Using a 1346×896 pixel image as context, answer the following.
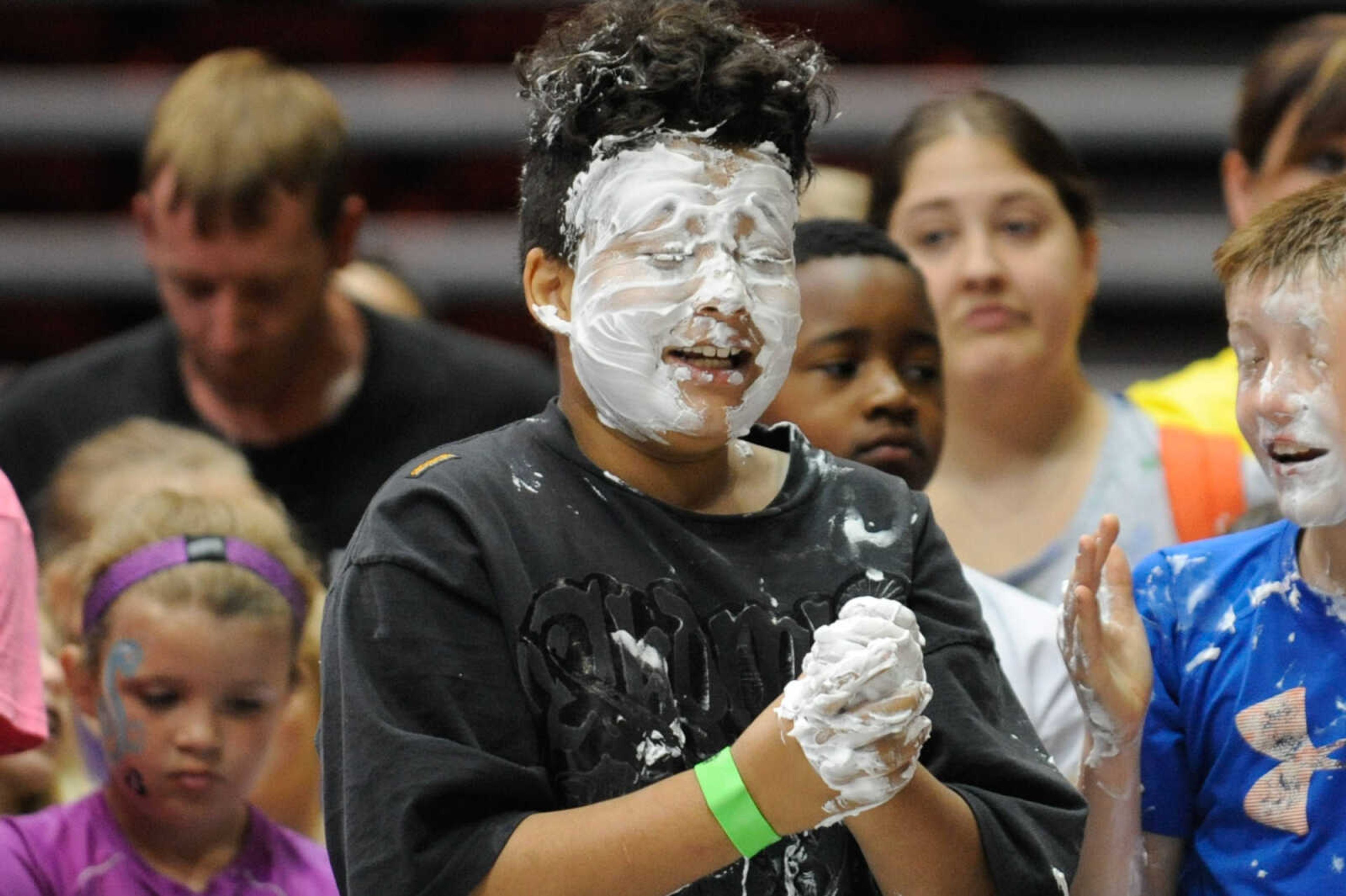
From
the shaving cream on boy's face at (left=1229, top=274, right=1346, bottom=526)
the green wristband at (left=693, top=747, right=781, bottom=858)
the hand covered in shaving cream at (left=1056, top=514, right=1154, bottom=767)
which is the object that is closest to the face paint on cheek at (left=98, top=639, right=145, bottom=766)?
the green wristband at (left=693, top=747, right=781, bottom=858)

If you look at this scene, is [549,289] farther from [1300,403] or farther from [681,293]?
[1300,403]

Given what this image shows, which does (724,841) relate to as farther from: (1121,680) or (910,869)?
(1121,680)

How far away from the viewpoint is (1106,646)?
2223 millimetres

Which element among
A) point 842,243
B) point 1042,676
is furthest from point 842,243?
point 1042,676

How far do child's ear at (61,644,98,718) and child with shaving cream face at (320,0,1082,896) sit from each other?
3.17 feet

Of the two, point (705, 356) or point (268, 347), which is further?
point (268, 347)

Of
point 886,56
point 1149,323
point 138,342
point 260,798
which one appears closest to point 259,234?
point 138,342

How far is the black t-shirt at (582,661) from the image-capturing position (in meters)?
1.88

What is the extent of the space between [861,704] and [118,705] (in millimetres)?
1387

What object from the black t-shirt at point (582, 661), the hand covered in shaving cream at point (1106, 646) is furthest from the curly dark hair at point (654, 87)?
the hand covered in shaving cream at point (1106, 646)

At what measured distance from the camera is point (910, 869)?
6.32 ft

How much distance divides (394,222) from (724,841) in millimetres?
4942

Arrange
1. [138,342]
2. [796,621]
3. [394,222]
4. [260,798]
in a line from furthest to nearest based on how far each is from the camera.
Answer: [394,222] < [138,342] < [260,798] < [796,621]

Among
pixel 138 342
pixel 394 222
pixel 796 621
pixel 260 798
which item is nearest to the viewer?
pixel 796 621
